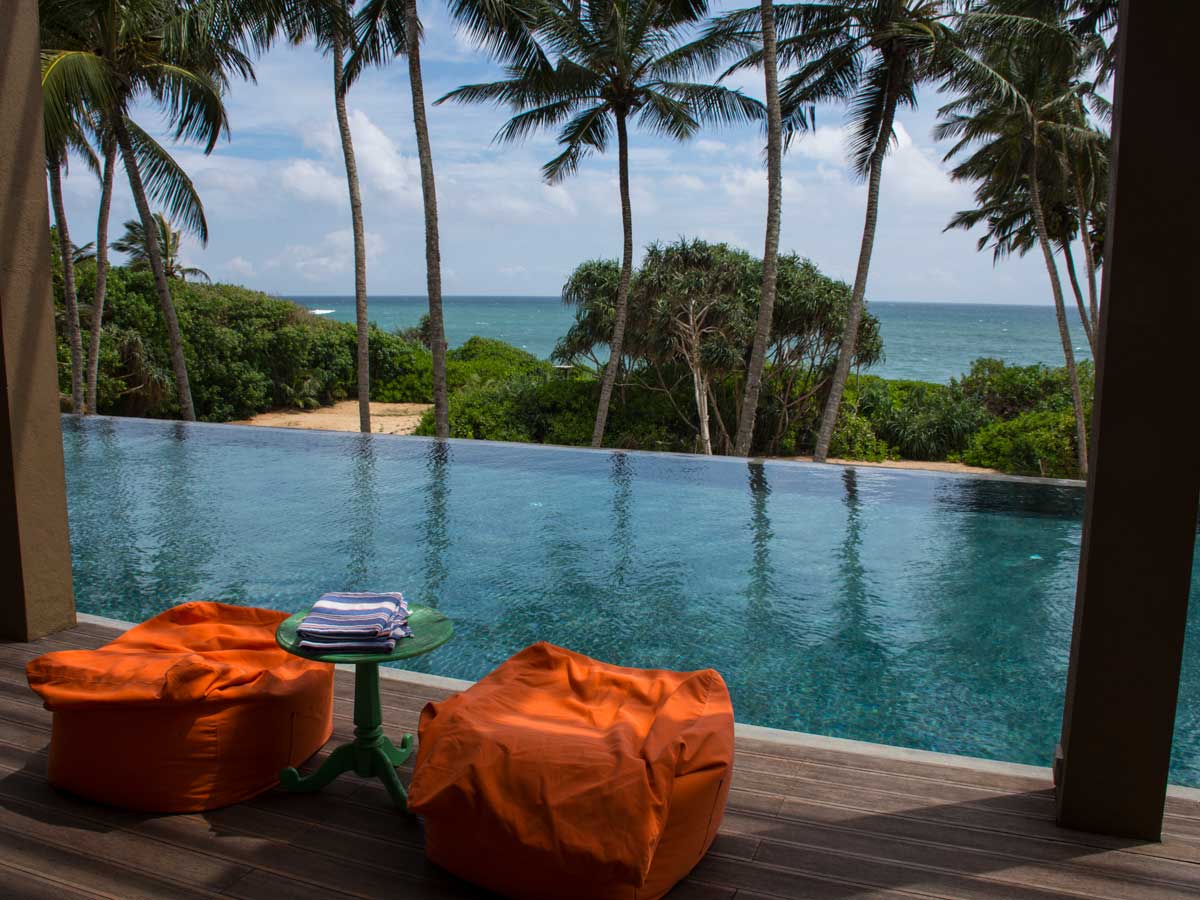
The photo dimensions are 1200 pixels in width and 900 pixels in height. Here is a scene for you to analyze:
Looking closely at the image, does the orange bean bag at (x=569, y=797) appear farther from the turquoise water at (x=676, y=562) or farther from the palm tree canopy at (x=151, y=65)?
the palm tree canopy at (x=151, y=65)

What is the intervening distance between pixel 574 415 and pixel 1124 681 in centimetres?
1741

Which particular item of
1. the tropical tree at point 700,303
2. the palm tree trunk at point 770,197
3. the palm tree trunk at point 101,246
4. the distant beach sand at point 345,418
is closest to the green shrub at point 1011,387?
the distant beach sand at point 345,418

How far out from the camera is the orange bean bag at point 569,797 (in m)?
1.87

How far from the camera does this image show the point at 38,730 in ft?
8.68

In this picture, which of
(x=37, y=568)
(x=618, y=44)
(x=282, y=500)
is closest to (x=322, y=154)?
(x=618, y=44)

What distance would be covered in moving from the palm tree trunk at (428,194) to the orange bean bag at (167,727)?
852cm

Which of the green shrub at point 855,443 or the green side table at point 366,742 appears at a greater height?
the green side table at point 366,742

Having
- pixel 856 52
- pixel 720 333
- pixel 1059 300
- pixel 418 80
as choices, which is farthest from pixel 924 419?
pixel 418 80

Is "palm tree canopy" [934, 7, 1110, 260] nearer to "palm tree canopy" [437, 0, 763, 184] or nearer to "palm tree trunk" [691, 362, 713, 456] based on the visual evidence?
"palm tree canopy" [437, 0, 763, 184]

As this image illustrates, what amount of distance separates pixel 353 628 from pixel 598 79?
12996 millimetres

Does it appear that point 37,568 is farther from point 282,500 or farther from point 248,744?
point 282,500

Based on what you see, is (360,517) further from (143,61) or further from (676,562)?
(143,61)

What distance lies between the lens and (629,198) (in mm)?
13992

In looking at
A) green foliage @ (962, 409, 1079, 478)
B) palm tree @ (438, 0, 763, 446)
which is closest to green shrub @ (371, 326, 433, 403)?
palm tree @ (438, 0, 763, 446)
